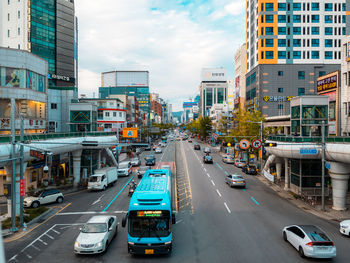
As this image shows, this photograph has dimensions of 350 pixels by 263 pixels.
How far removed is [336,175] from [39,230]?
25667mm

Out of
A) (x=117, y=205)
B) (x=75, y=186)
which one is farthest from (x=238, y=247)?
(x=75, y=186)

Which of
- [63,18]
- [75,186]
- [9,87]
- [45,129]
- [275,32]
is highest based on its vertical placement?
[63,18]

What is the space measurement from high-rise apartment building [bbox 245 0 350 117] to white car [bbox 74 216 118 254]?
56.1 metres

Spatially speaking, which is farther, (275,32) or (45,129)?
(275,32)

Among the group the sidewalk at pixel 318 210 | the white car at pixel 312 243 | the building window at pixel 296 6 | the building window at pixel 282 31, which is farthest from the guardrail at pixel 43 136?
the building window at pixel 296 6

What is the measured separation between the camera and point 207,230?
19625mm

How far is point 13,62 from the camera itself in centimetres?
3100

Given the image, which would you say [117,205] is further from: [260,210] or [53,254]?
[260,210]

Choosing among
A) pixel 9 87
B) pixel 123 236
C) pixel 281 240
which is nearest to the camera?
pixel 281 240

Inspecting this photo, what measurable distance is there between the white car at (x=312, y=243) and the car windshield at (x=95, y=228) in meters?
11.5

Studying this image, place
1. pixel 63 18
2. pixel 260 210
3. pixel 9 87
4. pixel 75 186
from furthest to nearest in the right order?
1. pixel 63 18
2. pixel 75 186
3. pixel 9 87
4. pixel 260 210

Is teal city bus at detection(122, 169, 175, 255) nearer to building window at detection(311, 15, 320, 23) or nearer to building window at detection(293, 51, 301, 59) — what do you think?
building window at detection(293, 51, 301, 59)

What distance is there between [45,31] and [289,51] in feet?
203

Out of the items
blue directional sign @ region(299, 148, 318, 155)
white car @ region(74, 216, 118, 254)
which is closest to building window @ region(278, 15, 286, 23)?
blue directional sign @ region(299, 148, 318, 155)
